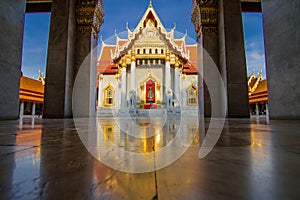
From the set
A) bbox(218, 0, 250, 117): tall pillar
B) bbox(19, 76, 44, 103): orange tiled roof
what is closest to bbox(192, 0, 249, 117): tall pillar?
bbox(218, 0, 250, 117): tall pillar

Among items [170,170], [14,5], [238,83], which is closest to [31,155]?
[170,170]

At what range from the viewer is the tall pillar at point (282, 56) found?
296 centimetres

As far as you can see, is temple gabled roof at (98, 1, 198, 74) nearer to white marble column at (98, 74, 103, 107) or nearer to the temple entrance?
white marble column at (98, 74, 103, 107)

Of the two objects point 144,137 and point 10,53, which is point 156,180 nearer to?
point 144,137

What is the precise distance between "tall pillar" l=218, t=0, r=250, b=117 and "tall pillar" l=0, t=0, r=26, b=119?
15.5 ft

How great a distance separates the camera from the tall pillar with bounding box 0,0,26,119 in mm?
3018

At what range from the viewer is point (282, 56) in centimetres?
318

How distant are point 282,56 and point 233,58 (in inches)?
62.3

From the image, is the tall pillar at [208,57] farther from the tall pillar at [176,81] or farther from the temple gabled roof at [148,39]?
the temple gabled roof at [148,39]

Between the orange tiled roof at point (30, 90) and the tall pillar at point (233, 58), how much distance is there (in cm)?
1440

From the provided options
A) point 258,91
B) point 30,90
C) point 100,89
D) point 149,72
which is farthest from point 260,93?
point 30,90

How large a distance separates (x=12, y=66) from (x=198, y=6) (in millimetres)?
5169

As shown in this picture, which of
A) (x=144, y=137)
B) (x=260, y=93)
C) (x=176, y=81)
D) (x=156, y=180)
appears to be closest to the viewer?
(x=156, y=180)

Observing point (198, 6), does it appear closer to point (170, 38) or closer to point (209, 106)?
point (209, 106)
